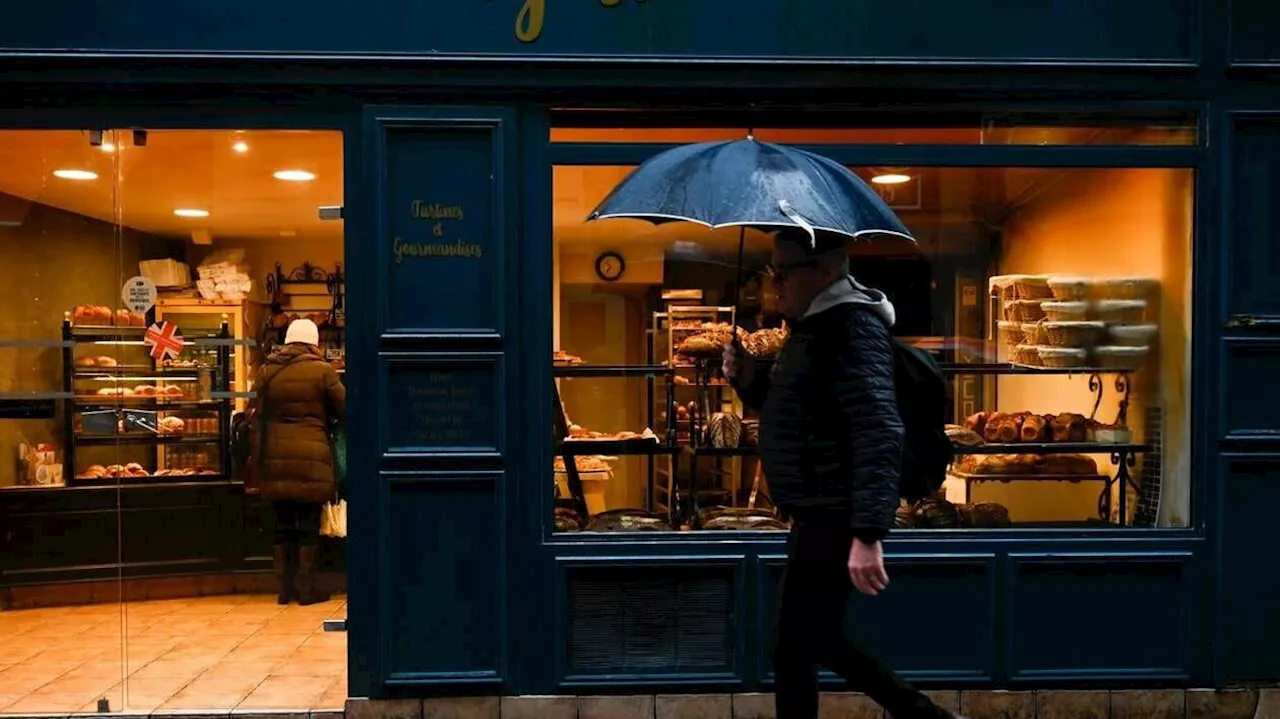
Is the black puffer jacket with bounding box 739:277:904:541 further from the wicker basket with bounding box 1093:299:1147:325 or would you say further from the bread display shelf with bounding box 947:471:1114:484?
the wicker basket with bounding box 1093:299:1147:325

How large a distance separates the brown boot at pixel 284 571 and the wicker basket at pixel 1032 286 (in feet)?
16.1

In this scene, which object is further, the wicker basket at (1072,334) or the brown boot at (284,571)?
the brown boot at (284,571)

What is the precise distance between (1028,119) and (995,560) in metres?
2.21

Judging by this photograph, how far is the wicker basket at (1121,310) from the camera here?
590 centimetres

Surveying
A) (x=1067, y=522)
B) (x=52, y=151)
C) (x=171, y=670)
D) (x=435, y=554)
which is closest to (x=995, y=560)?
(x=1067, y=522)

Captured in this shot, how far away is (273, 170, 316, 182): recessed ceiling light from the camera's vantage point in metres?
6.46

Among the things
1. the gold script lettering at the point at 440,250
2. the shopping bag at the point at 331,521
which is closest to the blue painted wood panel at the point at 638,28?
the gold script lettering at the point at 440,250

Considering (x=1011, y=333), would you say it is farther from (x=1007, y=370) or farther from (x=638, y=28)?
(x=638, y=28)

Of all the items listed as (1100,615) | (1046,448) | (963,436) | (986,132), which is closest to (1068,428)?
(1046,448)

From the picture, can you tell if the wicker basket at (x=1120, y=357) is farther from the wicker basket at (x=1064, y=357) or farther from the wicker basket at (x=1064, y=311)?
the wicker basket at (x=1064, y=311)

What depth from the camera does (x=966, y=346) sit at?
241 inches

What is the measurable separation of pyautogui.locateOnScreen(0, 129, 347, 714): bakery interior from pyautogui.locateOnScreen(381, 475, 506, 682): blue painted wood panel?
0.59 metres

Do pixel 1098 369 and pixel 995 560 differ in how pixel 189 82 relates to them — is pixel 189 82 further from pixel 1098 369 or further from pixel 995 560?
pixel 1098 369

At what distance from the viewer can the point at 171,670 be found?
6039 millimetres
